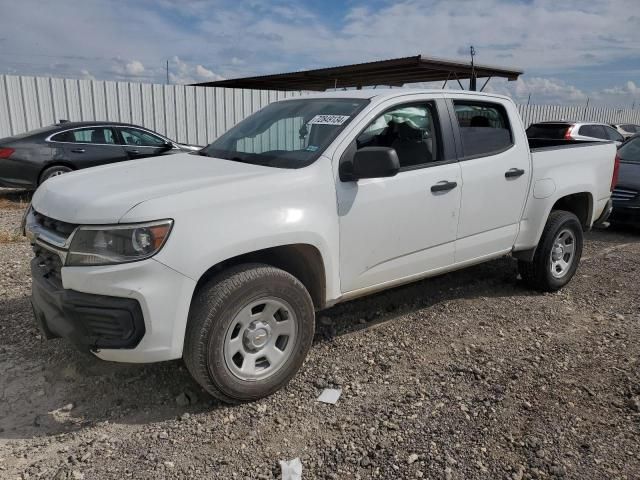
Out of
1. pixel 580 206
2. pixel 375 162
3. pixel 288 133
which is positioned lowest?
pixel 580 206

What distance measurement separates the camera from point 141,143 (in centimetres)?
1011

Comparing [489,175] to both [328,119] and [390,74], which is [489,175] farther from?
[390,74]

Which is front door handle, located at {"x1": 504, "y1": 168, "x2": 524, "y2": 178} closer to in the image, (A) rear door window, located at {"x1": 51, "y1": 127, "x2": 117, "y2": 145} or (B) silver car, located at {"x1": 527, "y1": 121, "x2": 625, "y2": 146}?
(A) rear door window, located at {"x1": 51, "y1": 127, "x2": 117, "y2": 145}

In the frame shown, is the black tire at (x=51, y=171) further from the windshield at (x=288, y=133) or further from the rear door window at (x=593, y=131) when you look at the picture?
the rear door window at (x=593, y=131)

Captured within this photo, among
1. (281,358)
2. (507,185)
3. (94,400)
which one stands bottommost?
(94,400)

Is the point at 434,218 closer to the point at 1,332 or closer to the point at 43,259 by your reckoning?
the point at 43,259

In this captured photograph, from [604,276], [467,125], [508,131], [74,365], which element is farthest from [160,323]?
[604,276]

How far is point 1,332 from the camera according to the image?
3889mm

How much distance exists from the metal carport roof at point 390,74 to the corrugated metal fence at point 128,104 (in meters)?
2.21

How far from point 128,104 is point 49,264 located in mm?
10969

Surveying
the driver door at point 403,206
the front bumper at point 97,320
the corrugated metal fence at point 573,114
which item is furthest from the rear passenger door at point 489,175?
the corrugated metal fence at point 573,114

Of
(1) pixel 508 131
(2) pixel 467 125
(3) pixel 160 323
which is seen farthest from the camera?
(1) pixel 508 131

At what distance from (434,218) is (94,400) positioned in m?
2.54

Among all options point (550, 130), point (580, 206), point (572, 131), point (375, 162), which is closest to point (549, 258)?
point (580, 206)
